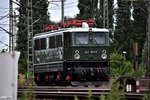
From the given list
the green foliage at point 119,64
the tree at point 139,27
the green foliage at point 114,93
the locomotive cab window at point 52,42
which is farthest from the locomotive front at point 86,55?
the tree at point 139,27

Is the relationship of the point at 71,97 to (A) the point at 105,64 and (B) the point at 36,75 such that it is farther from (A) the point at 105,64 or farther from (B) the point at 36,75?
(B) the point at 36,75

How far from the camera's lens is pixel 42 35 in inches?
1173

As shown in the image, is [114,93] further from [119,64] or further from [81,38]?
[119,64]

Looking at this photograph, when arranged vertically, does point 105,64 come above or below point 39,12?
below

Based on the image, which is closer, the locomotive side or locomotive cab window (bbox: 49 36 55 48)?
the locomotive side

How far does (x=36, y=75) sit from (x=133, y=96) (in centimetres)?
1842

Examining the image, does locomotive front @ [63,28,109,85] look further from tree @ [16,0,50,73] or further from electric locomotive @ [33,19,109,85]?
tree @ [16,0,50,73]

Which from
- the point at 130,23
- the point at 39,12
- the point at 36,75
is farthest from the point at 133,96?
the point at 130,23

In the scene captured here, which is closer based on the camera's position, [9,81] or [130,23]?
[9,81]

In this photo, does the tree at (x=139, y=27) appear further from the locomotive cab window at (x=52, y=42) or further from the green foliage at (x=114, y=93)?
the green foliage at (x=114, y=93)

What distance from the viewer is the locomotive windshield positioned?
27047mm

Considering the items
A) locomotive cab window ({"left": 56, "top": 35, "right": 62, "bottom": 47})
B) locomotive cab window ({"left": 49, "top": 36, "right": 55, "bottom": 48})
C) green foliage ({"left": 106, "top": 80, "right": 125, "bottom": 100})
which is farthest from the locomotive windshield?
green foliage ({"left": 106, "top": 80, "right": 125, "bottom": 100})

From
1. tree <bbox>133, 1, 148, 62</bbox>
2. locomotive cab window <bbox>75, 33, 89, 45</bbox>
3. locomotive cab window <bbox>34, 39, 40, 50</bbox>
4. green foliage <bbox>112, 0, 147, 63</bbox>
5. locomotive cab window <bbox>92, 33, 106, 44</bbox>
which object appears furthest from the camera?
green foliage <bbox>112, 0, 147, 63</bbox>

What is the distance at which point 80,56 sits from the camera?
2703cm
